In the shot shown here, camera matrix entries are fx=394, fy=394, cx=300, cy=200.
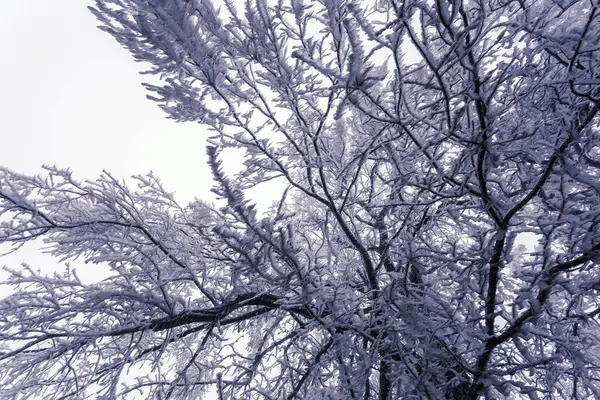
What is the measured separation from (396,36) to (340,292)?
138 centimetres

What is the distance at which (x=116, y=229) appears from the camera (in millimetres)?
2572

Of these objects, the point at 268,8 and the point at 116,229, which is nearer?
the point at 268,8

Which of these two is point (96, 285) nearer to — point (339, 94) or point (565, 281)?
point (339, 94)

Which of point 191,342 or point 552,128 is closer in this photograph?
point 552,128

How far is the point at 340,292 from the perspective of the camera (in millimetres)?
2223

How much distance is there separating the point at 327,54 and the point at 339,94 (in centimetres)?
38

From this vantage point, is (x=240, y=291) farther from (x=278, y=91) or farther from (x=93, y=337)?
(x=278, y=91)

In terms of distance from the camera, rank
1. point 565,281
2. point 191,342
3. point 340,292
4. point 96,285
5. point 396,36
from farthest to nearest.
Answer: point 191,342, point 96,285, point 340,292, point 565,281, point 396,36

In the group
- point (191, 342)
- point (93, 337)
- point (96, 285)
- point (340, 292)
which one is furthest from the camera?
point (191, 342)

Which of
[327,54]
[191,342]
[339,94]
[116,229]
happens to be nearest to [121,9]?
[327,54]

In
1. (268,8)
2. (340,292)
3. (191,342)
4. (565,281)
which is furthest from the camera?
(191,342)

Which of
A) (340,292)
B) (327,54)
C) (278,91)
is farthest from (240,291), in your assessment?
(327,54)

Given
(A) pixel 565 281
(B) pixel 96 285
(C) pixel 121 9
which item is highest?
(C) pixel 121 9

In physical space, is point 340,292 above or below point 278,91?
below
